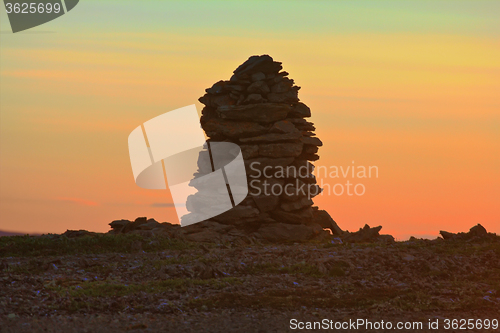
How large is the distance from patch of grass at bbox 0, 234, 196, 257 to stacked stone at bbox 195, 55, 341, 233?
6.74 metres

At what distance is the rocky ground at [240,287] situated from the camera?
15.0 m

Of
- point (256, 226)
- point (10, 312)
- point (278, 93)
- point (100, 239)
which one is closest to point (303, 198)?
point (256, 226)

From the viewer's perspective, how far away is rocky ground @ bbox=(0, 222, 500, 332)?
15016 millimetres

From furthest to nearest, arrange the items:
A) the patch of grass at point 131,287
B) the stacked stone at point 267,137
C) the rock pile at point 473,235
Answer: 1. the stacked stone at point 267,137
2. the rock pile at point 473,235
3. the patch of grass at point 131,287

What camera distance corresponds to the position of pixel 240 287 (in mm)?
17969

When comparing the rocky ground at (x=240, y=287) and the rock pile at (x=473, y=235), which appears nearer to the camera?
the rocky ground at (x=240, y=287)

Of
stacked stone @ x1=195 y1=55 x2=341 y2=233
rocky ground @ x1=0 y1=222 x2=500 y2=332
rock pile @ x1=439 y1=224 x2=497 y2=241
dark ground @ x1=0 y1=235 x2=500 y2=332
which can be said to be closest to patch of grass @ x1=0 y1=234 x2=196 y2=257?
rocky ground @ x1=0 y1=222 x2=500 y2=332

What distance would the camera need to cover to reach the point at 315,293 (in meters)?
17.2

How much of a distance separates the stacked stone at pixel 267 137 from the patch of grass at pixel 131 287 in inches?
573

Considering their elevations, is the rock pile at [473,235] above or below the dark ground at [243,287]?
above

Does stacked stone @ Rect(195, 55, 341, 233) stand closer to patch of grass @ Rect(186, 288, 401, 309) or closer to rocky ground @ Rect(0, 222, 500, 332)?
rocky ground @ Rect(0, 222, 500, 332)

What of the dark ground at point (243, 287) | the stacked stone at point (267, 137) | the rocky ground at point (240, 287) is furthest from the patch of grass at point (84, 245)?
the stacked stone at point (267, 137)

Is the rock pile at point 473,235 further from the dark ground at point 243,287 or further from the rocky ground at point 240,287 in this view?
the dark ground at point 243,287

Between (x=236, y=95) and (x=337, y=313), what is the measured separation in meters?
22.4
